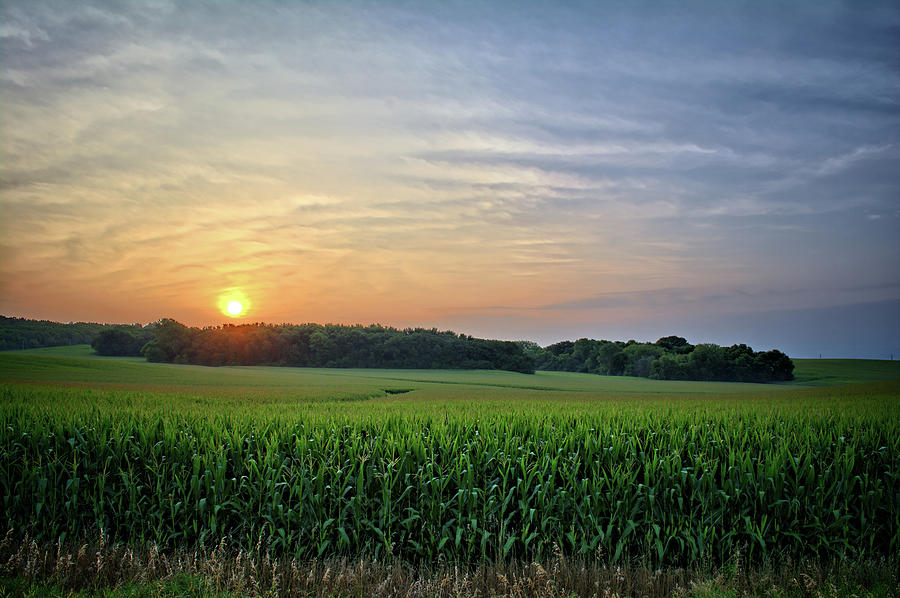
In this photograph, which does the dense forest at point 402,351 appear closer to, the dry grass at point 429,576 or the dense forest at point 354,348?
the dense forest at point 354,348

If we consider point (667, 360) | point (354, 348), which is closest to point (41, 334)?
point (354, 348)

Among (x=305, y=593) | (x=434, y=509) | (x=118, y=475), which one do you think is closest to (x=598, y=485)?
(x=434, y=509)

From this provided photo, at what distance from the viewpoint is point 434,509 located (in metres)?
7.22

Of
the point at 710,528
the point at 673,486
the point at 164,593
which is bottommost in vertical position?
the point at 164,593

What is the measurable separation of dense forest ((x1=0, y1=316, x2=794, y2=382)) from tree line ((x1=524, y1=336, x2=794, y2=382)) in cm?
13

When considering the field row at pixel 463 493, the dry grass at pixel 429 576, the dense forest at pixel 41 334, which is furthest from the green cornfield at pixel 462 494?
the dense forest at pixel 41 334

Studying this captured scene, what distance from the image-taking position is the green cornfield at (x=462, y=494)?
7207 millimetres

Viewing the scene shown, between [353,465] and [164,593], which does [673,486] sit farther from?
[164,593]

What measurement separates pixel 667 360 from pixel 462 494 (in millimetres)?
73007

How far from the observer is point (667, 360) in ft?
239

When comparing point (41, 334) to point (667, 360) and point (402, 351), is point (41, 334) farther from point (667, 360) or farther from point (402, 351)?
point (667, 360)

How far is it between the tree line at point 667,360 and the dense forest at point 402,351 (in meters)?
0.13

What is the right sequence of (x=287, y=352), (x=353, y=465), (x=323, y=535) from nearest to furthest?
(x=323, y=535) → (x=353, y=465) → (x=287, y=352)

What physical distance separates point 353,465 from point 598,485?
12.1 feet
